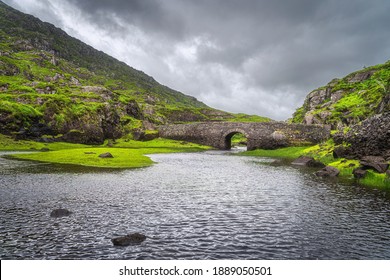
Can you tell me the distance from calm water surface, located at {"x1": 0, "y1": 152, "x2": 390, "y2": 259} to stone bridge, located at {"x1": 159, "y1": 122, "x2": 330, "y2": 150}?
53.4 metres

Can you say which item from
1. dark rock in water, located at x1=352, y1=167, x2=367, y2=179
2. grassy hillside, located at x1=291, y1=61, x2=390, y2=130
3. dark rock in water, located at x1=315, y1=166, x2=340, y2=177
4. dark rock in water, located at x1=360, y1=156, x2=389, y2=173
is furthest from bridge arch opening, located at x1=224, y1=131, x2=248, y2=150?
dark rock in water, located at x1=352, y1=167, x2=367, y2=179

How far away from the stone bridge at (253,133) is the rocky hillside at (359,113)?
7.12 meters

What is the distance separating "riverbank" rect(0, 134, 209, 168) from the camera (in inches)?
1630

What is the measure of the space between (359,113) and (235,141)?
97384 millimetres

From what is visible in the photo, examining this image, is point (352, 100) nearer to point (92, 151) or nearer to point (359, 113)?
point (359, 113)

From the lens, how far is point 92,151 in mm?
52156

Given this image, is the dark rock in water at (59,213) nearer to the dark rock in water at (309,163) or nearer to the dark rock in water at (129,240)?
the dark rock in water at (129,240)

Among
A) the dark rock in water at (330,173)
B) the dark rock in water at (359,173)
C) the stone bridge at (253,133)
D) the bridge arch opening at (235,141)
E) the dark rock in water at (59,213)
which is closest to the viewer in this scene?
the dark rock in water at (59,213)

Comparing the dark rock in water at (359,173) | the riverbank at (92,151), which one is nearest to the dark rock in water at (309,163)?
the dark rock in water at (359,173)

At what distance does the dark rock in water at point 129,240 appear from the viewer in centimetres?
1212

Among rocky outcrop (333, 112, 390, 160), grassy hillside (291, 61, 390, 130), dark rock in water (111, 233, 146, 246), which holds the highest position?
grassy hillside (291, 61, 390, 130)

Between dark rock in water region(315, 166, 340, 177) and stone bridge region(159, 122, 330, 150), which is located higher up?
stone bridge region(159, 122, 330, 150)

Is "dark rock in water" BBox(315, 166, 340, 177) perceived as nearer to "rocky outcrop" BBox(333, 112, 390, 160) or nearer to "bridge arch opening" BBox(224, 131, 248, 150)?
"rocky outcrop" BBox(333, 112, 390, 160)

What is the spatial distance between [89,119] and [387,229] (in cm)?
8699
